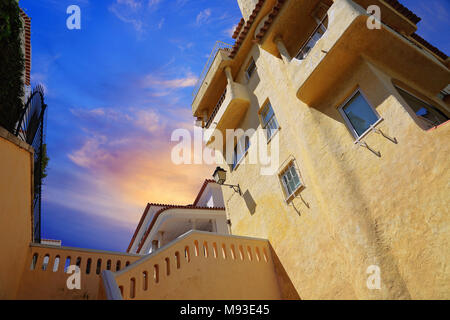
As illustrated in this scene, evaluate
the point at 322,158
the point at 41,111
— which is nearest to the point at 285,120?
the point at 322,158

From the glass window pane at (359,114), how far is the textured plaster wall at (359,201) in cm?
22

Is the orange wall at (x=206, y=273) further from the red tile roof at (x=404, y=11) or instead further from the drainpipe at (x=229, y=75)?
the red tile roof at (x=404, y=11)

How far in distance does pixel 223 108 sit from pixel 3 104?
26.5 feet

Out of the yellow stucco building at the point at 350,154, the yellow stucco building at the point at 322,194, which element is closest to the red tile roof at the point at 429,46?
the yellow stucco building at the point at 350,154

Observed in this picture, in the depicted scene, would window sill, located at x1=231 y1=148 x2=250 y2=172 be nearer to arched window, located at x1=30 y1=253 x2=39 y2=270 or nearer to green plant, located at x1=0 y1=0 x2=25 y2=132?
arched window, located at x1=30 y1=253 x2=39 y2=270

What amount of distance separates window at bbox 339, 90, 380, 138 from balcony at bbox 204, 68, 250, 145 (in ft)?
17.5

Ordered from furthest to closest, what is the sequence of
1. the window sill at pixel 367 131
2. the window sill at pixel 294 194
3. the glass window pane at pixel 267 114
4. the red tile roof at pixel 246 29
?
the red tile roof at pixel 246 29 < the glass window pane at pixel 267 114 < the window sill at pixel 294 194 < the window sill at pixel 367 131

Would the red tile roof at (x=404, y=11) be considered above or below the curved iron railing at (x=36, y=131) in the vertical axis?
above

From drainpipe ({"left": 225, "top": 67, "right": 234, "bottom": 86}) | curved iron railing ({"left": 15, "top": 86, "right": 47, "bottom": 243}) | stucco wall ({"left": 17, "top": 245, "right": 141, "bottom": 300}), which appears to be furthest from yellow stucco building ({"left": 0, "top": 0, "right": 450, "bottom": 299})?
drainpipe ({"left": 225, "top": 67, "right": 234, "bottom": 86})

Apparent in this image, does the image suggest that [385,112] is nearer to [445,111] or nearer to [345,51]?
[345,51]

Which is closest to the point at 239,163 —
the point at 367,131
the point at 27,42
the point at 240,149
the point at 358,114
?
the point at 240,149

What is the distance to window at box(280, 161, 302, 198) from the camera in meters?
9.43

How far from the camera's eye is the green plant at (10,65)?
27.5ft

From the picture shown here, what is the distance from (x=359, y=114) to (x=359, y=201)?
2.45 meters
